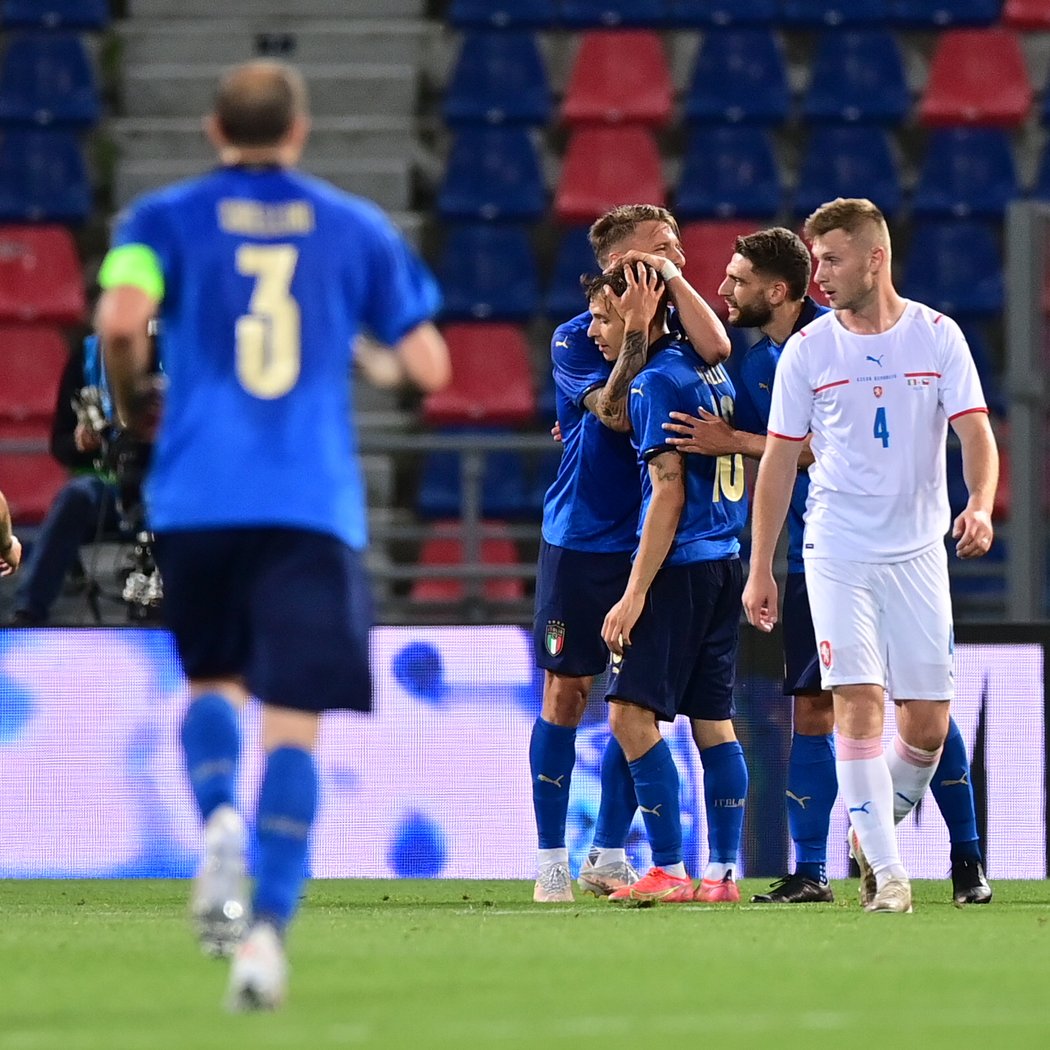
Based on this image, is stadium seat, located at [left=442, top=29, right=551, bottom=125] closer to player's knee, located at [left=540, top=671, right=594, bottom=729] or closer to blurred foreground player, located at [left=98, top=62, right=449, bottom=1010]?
player's knee, located at [left=540, top=671, right=594, bottom=729]

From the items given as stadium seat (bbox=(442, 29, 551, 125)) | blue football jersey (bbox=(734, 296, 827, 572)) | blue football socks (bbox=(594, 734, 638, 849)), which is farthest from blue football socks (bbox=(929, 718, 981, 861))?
stadium seat (bbox=(442, 29, 551, 125))

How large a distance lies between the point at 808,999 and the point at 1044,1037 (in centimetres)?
61

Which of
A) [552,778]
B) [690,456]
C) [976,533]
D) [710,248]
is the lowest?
[552,778]

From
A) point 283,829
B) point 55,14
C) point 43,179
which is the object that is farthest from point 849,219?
point 55,14

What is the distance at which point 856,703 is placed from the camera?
6137 mm

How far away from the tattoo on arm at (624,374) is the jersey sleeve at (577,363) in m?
0.19

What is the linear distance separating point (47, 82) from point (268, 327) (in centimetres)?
1112

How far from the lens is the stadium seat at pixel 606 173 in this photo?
14234mm

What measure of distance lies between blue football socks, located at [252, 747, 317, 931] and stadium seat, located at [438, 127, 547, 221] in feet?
33.8

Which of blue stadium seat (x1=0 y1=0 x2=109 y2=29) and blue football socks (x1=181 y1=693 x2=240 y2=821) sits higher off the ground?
blue stadium seat (x1=0 y1=0 x2=109 y2=29)

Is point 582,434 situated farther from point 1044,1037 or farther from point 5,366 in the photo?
point 5,366

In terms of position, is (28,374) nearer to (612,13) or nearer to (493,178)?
(493,178)

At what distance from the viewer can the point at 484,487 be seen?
13156 mm

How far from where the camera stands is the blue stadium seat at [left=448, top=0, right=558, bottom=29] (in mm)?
15172
